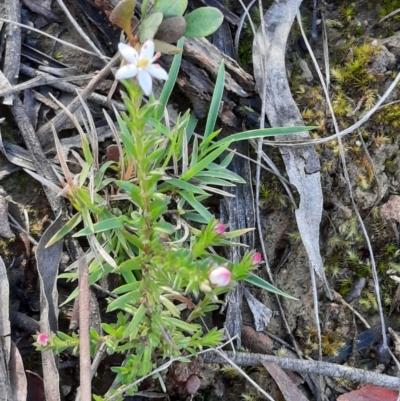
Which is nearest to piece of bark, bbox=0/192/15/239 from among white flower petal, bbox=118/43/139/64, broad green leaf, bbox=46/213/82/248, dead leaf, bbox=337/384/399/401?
broad green leaf, bbox=46/213/82/248

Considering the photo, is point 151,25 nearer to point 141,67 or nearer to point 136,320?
point 141,67

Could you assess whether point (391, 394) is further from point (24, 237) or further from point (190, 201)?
point (24, 237)

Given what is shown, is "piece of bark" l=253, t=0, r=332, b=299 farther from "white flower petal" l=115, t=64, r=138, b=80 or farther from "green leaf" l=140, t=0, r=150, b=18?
"white flower petal" l=115, t=64, r=138, b=80

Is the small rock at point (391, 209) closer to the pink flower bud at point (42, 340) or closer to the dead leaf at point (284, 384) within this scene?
the dead leaf at point (284, 384)

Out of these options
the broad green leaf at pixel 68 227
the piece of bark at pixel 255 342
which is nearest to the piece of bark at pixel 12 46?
the broad green leaf at pixel 68 227

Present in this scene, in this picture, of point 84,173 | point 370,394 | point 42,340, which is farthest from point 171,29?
point 370,394
